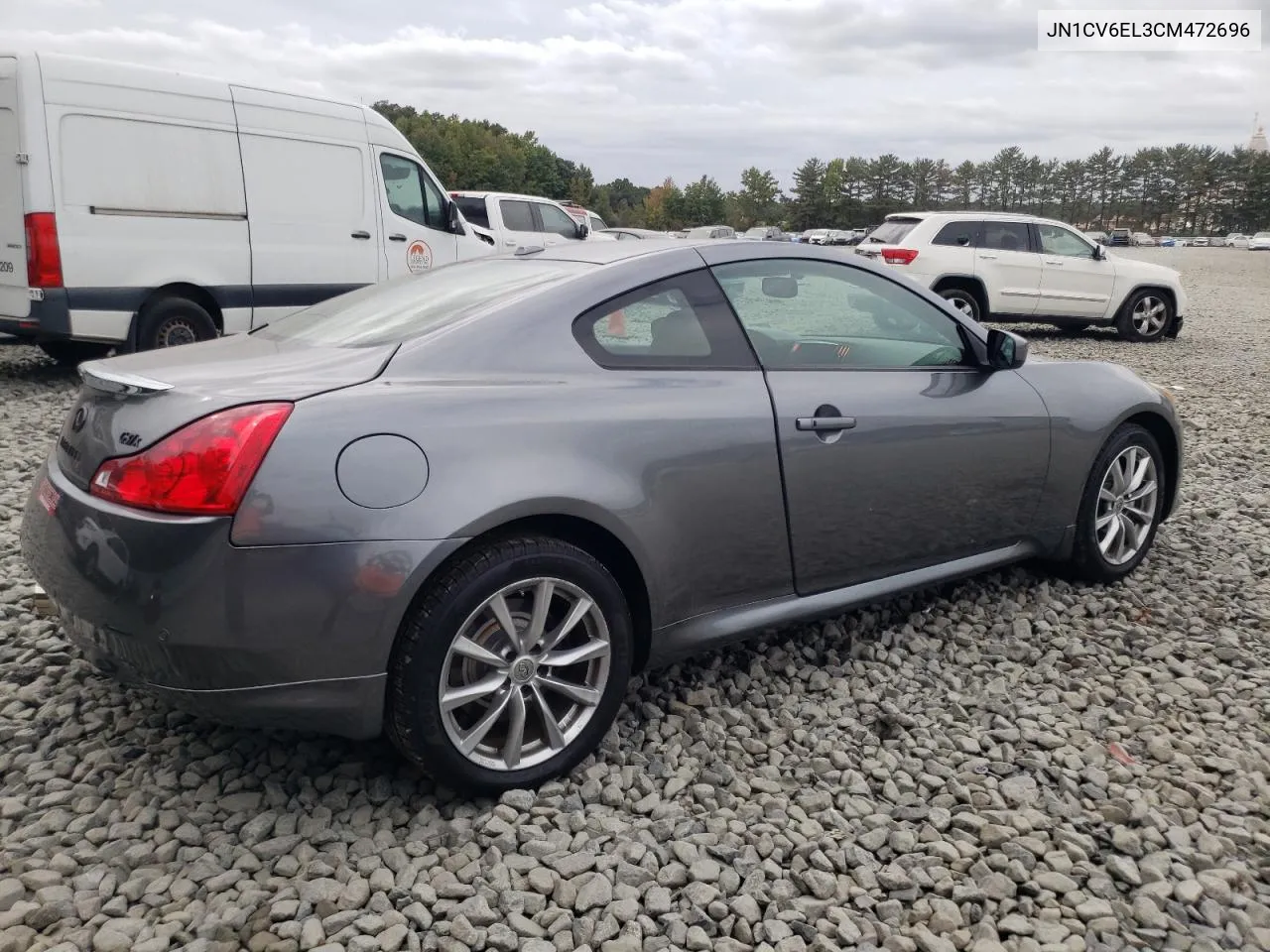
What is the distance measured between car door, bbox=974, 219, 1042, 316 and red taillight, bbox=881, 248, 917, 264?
832 mm

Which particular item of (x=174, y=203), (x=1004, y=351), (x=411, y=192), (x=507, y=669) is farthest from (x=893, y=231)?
(x=507, y=669)

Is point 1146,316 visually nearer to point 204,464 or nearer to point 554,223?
point 554,223

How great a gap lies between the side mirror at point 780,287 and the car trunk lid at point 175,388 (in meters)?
1.29

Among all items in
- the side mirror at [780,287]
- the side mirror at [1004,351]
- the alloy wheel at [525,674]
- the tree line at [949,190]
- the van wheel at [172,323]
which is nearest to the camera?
the alloy wheel at [525,674]

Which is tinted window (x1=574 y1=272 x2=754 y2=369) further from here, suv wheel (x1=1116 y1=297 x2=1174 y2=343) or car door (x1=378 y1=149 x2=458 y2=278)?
suv wheel (x1=1116 y1=297 x2=1174 y2=343)

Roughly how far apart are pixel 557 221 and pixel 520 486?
13.7 metres

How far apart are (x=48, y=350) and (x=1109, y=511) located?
8475 millimetres

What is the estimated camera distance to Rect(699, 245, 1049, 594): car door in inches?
125

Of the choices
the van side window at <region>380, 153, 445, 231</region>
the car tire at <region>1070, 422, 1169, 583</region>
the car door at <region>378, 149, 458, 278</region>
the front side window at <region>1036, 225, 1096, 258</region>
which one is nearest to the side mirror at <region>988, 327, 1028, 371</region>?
the car tire at <region>1070, 422, 1169, 583</region>

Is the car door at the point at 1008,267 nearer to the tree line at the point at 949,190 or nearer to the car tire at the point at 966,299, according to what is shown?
the car tire at the point at 966,299

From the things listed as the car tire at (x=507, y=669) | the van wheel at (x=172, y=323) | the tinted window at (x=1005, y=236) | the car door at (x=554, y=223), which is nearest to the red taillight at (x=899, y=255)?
the tinted window at (x=1005, y=236)

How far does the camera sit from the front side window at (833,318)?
10.7 ft

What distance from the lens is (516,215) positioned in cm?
1521

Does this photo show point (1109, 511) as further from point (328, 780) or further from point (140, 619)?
point (140, 619)
